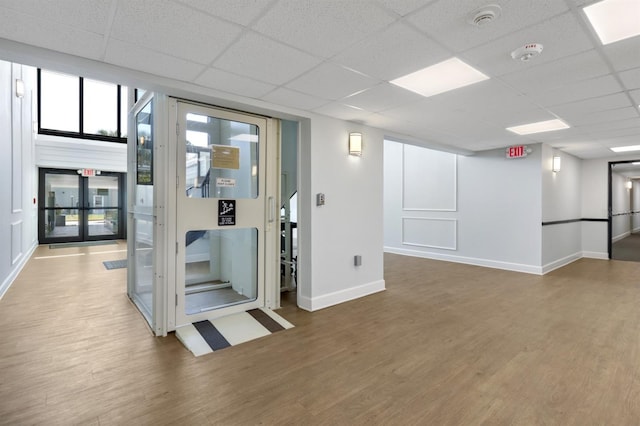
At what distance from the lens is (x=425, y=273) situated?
5715mm

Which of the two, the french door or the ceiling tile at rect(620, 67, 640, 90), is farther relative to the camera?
the french door

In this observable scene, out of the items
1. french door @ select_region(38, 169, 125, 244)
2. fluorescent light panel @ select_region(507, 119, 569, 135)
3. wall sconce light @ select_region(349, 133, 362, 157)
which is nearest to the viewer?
wall sconce light @ select_region(349, 133, 362, 157)

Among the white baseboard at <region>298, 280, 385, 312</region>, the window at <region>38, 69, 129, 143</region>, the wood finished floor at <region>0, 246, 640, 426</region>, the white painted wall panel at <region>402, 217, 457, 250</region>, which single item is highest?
the window at <region>38, 69, 129, 143</region>

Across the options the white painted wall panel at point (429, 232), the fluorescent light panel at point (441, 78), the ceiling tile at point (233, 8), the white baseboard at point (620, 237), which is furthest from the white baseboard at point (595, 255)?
the ceiling tile at point (233, 8)

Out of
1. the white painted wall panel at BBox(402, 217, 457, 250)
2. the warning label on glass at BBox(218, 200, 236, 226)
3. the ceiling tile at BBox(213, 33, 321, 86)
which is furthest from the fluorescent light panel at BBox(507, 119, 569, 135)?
the warning label on glass at BBox(218, 200, 236, 226)

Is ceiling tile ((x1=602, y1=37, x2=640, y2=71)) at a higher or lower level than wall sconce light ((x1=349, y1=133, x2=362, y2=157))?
higher

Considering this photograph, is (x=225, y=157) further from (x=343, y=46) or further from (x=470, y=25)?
(x=470, y=25)

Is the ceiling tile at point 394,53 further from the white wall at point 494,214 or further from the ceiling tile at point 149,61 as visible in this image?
the white wall at point 494,214

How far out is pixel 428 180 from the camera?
7.32 meters

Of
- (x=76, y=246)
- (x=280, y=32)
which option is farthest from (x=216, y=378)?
(x=76, y=246)

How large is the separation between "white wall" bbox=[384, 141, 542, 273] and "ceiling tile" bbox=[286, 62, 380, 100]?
4.52 meters

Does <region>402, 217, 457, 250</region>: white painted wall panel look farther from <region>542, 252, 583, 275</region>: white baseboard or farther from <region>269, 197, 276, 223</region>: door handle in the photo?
<region>269, 197, 276, 223</region>: door handle

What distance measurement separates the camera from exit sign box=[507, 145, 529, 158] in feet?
19.0

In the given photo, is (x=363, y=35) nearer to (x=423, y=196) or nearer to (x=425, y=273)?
(x=425, y=273)
